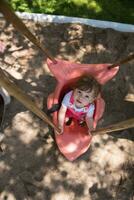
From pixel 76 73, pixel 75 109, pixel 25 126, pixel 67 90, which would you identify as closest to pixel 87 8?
pixel 76 73

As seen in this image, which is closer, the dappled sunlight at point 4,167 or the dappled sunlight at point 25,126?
the dappled sunlight at point 4,167

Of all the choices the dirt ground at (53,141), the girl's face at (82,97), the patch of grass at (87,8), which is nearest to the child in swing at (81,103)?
the girl's face at (82,97)

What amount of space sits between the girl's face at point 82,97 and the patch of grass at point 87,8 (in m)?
1.32

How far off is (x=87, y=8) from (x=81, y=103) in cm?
142

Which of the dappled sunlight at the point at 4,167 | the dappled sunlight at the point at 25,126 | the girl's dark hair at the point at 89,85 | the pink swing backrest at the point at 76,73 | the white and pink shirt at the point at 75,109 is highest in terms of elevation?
the girl's dark hair at the point at 89,85

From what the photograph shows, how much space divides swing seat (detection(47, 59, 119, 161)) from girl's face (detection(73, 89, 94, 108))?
225 millimetres

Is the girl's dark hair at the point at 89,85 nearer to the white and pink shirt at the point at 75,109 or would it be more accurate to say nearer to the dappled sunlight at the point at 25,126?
the white and pink shirt at the point at 75,109

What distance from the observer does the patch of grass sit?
4.95m

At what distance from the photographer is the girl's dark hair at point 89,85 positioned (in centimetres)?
383

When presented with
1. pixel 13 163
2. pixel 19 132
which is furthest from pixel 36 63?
pixel 13 163

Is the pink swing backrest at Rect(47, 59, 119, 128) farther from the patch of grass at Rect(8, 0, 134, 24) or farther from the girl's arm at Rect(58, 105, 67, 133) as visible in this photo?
the patch of grass at Rect(8, 0, 134, 24)

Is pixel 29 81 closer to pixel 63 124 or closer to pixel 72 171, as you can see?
pixel 63 124

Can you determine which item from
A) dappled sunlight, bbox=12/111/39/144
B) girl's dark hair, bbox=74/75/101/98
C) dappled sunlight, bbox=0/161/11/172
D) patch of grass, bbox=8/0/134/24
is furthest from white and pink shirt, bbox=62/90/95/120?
patch of grass, bbox=8/0/134/24

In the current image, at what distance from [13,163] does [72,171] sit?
1.64ft
